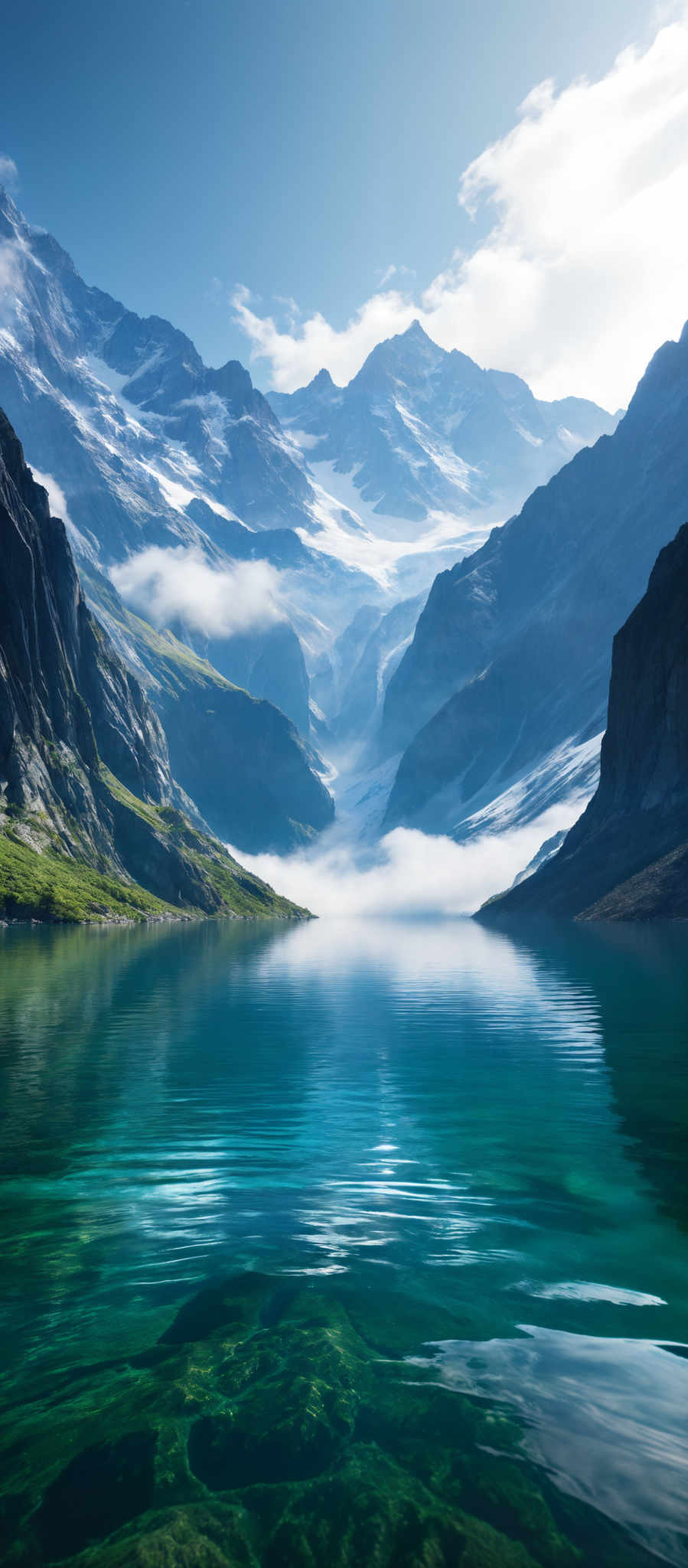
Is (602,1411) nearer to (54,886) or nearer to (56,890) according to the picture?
(56,890)

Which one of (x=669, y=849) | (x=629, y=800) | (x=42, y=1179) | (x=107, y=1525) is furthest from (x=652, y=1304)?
(x=629, y=800)

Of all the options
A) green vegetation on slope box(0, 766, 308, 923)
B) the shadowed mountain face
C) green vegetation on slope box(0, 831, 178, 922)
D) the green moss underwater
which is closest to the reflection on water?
the green moss underwater

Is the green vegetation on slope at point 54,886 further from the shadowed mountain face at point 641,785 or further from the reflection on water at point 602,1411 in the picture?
the reflection on water at point 602,1411

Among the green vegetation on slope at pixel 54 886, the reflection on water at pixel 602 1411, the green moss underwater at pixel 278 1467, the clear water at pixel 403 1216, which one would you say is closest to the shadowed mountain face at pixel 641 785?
the green vegetation on slope at pixel 54 886

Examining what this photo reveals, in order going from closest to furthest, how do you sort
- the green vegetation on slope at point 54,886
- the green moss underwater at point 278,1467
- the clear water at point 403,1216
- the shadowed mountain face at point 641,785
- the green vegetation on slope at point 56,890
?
the green moss underwater at point 278,1467, the clear water at point 403,1216, the green vegetation on slope at point 56,890, the green vegetation on slope at point 54,886, the shadowed mountain face at point 641,785

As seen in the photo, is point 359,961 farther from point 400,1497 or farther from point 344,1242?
point 400,1497

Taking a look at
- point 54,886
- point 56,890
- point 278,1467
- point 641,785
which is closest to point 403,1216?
point 278,1467
